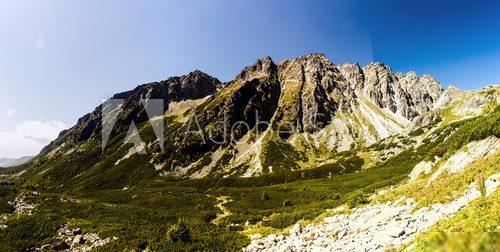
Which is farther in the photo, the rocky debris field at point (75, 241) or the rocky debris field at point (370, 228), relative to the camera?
the rocky debris field at point (75, 241)

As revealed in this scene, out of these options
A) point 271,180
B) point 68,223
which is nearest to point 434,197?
point 68,223

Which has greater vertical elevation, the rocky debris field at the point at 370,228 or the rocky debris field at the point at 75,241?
the rocky debris field at the point at 370,228

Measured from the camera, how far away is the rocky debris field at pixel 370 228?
727 inches

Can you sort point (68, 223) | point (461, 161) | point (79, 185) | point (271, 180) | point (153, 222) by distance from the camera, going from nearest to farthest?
1. point (461, 161)
2. point (68, 223)
3. point (153, 222)
4. point (271, 180)
5. point (79, 185)

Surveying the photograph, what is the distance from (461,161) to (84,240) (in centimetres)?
4049

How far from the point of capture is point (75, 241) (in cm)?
3509

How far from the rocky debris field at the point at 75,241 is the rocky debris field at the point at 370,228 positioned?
1736cm

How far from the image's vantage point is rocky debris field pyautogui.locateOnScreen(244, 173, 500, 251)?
1847cm

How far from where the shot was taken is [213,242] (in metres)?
32.7

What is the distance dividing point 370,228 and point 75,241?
31.7 metres

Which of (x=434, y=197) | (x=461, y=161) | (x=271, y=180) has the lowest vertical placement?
(x=271, y=180)

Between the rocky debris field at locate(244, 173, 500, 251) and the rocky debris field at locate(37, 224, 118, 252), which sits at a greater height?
the rocky debris field at locate(244, 173, 500, 251)

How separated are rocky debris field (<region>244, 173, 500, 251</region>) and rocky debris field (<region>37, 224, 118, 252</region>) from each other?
1736 cm

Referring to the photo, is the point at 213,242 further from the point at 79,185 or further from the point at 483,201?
the point at 79,185
